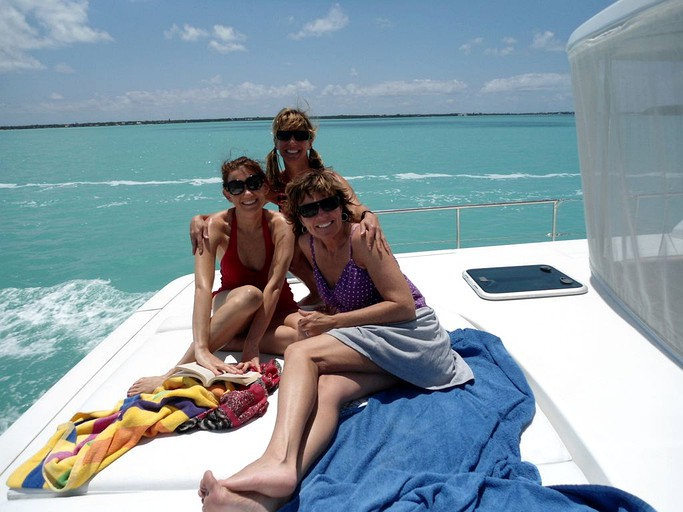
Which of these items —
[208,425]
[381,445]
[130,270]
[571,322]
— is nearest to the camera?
[381,445]

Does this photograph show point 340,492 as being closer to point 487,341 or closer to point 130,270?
point 487,341

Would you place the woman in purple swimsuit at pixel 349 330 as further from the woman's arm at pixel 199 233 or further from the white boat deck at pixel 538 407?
the woman's arm at pixel 199 233

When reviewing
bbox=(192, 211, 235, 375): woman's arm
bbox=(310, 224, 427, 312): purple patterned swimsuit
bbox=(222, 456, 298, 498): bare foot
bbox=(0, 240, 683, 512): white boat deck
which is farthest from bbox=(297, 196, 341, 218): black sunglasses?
bbox=(222, 456, 298, 498): bare foot

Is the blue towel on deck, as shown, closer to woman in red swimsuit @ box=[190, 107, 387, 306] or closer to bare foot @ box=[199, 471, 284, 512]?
bare foot @ box=[199, 471, 284, 512]

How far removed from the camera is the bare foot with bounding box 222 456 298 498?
143 cm

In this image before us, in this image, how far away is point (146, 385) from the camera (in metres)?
2.17

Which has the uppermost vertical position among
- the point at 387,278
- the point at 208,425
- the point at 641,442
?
the point at 387,278

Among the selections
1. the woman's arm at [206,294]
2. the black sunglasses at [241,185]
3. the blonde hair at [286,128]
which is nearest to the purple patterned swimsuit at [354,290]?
the black sunglasses at [241,185]

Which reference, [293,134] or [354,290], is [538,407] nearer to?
[354,290]

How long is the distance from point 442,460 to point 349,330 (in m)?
0.61

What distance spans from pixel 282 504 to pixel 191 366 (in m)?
0.86

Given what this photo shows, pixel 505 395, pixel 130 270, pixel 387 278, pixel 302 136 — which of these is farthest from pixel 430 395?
pixel 130 270

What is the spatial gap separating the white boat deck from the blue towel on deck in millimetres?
126

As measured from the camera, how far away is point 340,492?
5.00 ft
